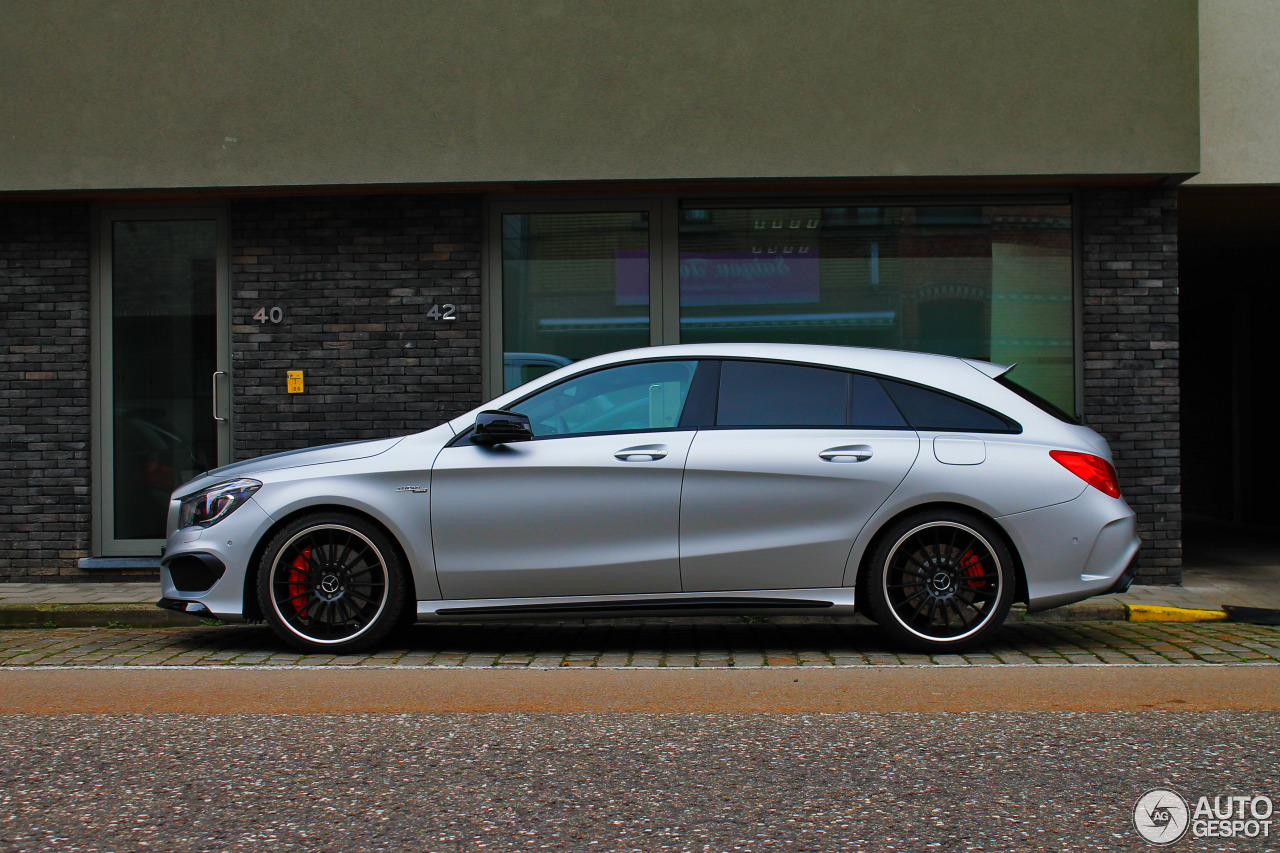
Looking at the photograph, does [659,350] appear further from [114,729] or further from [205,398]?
[205,398]

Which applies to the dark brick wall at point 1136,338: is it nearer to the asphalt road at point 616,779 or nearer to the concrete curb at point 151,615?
the concrete curb at point 151,615

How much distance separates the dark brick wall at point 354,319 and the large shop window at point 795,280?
430mm

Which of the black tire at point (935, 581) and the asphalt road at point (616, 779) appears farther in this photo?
the black tire at point (935, 581)

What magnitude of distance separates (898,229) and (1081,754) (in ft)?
21.0

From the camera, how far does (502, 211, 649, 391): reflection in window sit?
9.87 meters

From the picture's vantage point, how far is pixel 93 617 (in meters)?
7.91

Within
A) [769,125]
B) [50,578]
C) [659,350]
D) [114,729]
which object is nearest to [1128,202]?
[769,125]

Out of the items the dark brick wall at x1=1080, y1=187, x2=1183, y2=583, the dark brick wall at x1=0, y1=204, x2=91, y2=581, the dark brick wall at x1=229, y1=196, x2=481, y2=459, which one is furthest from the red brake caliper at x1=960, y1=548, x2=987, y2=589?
the dark brick wall at x1=0, y1=204, x2=91, y2=581

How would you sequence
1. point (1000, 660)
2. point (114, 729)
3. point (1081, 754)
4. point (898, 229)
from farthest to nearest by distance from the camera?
point (898, 229)
point (1000, 660)
point (114, 729)
point (1081, 754)

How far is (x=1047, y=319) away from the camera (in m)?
9.80

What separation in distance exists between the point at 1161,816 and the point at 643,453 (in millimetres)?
3288

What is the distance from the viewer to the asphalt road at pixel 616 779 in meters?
3.33

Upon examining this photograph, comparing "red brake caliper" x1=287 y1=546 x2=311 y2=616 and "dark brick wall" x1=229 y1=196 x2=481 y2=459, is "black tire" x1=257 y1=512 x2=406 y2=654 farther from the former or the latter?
"dark brick wall" x1=229 y1=196 x2=481 y2=459

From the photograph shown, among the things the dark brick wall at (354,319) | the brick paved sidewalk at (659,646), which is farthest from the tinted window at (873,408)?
the dark brick wall at (354,319)
